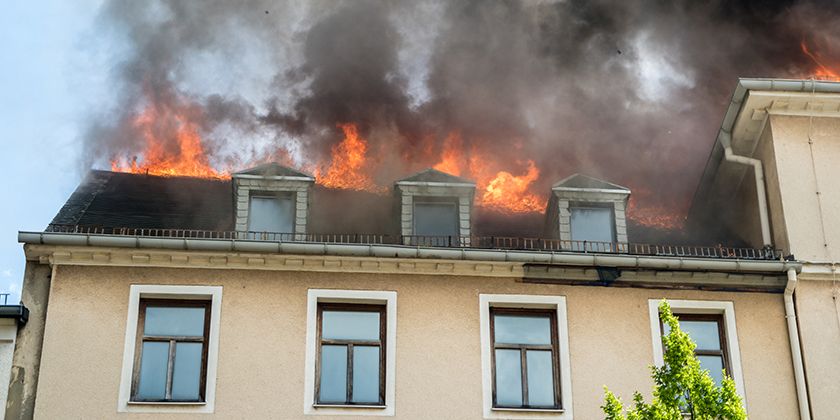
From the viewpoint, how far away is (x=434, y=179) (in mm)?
13430

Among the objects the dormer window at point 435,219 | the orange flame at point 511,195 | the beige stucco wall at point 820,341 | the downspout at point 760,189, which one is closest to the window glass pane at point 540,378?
the dormer window at point 435,219

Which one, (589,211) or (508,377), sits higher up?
(589,211)

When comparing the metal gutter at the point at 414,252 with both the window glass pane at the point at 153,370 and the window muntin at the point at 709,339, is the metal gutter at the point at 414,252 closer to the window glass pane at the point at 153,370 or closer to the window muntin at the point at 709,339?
the window muntin at the point at 709,339

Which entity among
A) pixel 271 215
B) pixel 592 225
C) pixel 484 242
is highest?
pixel 271 215

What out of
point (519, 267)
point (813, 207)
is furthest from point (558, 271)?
point (813, 207)

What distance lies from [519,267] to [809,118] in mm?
5525

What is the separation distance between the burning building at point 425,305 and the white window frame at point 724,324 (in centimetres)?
3

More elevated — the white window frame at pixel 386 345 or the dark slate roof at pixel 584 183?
the dark slate roof at pixel 584 183

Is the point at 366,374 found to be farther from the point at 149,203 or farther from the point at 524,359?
the point at 149,203

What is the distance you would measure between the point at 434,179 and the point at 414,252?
191 centimetres

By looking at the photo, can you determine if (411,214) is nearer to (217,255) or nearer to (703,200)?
(217,255)

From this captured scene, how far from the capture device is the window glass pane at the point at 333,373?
11480 millimetres

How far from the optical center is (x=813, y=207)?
1289 centimetres

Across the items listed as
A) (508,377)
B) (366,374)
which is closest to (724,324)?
(508,377)
